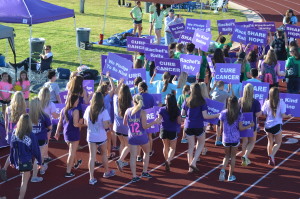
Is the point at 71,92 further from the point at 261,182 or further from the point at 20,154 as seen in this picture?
the point at 261,182

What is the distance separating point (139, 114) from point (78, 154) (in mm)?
2593

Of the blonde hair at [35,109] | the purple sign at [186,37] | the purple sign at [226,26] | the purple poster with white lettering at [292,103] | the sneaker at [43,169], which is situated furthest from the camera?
the purple sign at [226,26]

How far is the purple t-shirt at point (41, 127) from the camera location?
11047 mm

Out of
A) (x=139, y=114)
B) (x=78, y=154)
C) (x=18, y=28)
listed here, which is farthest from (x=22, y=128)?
(x=18, y=28)

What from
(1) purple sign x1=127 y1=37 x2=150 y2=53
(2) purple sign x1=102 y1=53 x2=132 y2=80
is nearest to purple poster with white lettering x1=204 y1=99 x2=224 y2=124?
(2) purple sign x1=102 y1=53 x2=132 y2=80

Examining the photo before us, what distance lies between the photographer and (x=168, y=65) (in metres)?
14.9

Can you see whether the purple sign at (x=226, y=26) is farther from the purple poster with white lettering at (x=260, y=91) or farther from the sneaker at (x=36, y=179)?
the sneaker at (x=36, y=179)

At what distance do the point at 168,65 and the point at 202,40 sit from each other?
2629 millimetres

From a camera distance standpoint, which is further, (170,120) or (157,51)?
(157,51)

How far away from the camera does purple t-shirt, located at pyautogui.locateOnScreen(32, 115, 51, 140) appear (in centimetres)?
1105

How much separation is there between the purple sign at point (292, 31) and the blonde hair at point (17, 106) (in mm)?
11136

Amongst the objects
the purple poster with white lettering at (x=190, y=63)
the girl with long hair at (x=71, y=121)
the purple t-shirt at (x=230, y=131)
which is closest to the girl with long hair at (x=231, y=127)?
the purple t-shirt at (x=230, y=131)

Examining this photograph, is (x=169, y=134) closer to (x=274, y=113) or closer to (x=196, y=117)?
(x=196, y=117)

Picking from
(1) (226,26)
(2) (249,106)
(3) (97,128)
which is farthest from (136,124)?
Answer: (1) (226,26)
